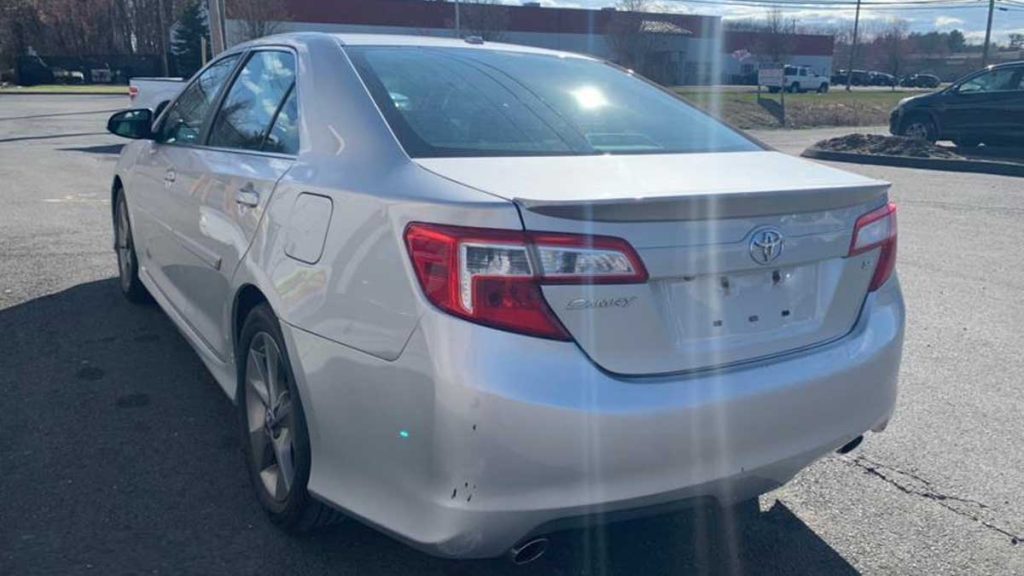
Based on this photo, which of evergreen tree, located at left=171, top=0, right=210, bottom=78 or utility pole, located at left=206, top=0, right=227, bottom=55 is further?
evergreen tree, located at left=171, top=0, right=210, bottom=78

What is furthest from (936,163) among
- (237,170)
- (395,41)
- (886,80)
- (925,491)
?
(886,80)

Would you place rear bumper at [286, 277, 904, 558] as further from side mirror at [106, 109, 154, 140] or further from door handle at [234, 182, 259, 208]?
side mirror at [106, 109, 154, 140]

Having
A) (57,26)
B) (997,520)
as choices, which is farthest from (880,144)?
(57,26)

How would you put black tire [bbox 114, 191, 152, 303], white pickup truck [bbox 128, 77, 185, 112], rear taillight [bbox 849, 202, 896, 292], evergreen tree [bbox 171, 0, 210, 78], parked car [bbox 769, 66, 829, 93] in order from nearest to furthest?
rear taillight [bbox 849, 202, 896, 292] < black tire [bbox 114, 191, 152, 303] < white pickup truck [bbox 128, 77, 185, 112] < evergreen tree [bbox 171, 0, 210, 78] < parked car [bbox 769, 66, 829, 93]

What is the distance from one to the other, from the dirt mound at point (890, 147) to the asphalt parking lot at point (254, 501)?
10932mm

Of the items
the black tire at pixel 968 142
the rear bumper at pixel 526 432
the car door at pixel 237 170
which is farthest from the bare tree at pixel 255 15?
the rear bumper at pixel 526 432

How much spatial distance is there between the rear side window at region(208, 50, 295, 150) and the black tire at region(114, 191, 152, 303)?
191 cm

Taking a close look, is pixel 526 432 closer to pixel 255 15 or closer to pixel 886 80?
pixel 255 15

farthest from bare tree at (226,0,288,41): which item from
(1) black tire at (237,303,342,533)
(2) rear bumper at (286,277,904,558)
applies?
(2) rear bumper at (286,277,904,558)

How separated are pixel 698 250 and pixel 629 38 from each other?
50568 millimetres

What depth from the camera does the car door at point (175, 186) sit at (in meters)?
4.23

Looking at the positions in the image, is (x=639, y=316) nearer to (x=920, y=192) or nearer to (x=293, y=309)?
(x=293, y=309)

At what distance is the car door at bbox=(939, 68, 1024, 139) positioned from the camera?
17500 mm

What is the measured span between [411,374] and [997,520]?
7.85 feet
